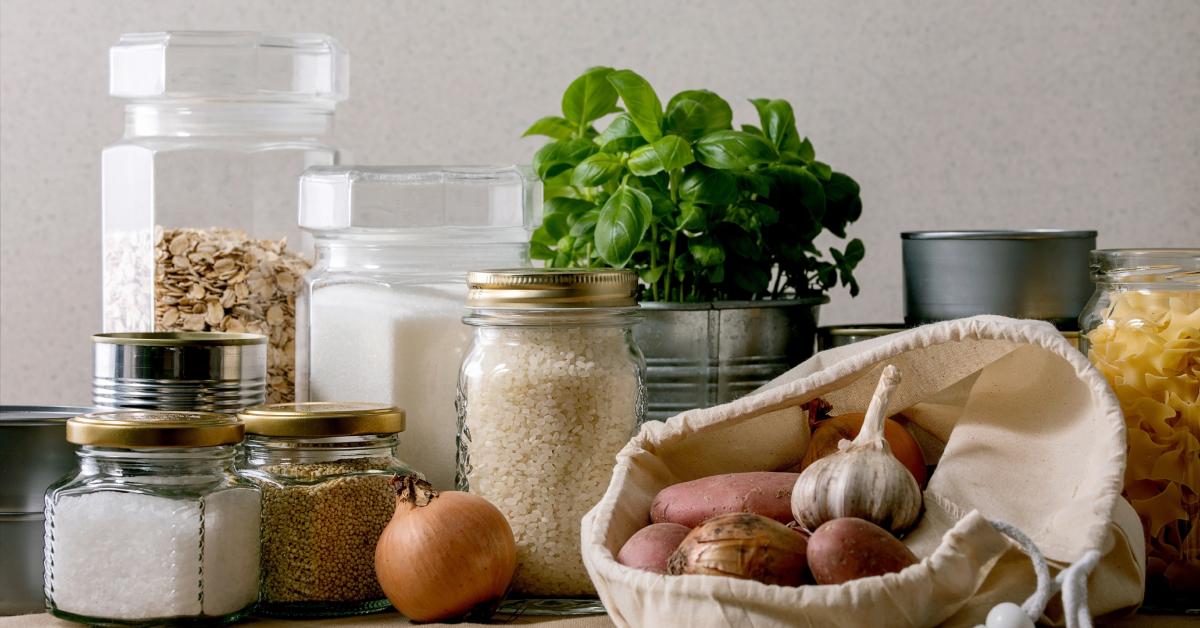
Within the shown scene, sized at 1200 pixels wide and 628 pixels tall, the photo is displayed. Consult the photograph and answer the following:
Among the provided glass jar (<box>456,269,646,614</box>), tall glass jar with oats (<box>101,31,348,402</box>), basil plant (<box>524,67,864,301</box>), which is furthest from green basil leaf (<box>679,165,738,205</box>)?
tall glass jar with oats (<box>101,31,348,402</box>)

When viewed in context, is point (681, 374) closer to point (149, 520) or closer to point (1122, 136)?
point (149, 520)

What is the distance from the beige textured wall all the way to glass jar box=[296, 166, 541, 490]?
395 mm

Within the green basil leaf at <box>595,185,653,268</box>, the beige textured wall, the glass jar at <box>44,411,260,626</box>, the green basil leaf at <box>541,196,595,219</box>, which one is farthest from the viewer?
the beige textured wall

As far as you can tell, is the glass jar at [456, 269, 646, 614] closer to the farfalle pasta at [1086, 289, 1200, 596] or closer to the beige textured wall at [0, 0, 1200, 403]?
the farfalle pasta at [1086, 289, 1200, 596]

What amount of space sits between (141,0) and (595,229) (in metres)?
0.67

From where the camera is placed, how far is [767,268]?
0.88m

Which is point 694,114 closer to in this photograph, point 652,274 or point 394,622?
point 652,274

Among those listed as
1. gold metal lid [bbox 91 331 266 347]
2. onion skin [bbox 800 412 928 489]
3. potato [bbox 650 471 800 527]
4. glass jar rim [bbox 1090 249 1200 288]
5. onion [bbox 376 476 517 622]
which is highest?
glass jar rim [bbox 1090 249 1200 288]

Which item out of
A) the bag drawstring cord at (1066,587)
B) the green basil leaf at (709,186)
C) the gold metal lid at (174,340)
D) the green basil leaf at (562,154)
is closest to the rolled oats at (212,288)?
the gold metal lid at (174,340)

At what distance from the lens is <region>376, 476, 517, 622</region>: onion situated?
25.4 inches

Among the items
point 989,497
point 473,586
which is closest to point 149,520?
point 473,586

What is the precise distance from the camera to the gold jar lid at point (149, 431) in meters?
0.62

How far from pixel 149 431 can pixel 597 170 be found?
335 millimetres

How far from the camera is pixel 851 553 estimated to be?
1.75 ft
